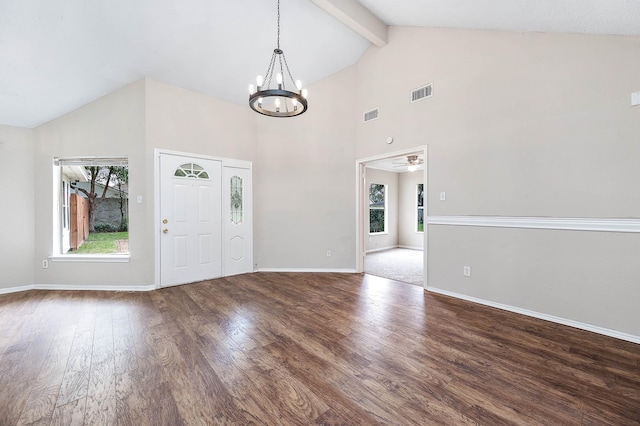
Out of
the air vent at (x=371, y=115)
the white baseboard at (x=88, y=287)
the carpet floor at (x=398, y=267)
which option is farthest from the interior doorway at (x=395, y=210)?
the white baseboard at (x=88, y=287)

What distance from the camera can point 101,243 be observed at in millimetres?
4430

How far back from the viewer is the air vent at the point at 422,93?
376 cm

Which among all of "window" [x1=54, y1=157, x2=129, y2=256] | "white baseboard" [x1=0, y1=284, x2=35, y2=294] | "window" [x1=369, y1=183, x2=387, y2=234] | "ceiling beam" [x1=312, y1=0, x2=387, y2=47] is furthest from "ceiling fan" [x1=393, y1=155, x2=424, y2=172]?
"white baseboard" [x1=0, y1=284, x2=35, y2=294]

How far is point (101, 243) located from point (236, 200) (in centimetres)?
233

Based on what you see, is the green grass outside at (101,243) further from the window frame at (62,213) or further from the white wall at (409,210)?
the white wall at (409,210)

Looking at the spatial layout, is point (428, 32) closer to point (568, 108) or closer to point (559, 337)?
point (568, 108)

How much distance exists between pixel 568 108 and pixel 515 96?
20.6 inches

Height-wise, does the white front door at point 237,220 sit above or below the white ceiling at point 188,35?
below

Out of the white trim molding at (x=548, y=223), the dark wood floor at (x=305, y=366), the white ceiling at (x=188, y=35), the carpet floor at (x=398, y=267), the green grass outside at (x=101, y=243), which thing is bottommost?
the carpet floor at (x=398, y=267)

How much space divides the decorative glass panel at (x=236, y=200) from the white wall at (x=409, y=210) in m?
5.58

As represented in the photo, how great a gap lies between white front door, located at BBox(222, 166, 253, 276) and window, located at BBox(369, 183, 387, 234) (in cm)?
442

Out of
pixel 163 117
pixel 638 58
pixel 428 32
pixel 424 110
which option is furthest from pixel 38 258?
pixel 638 58

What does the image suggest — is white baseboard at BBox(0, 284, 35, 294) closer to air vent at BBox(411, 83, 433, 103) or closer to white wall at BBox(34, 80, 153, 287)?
white wall at BBox(34, 80, 153, 287)

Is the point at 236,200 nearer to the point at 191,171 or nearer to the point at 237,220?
the point at 237,220
